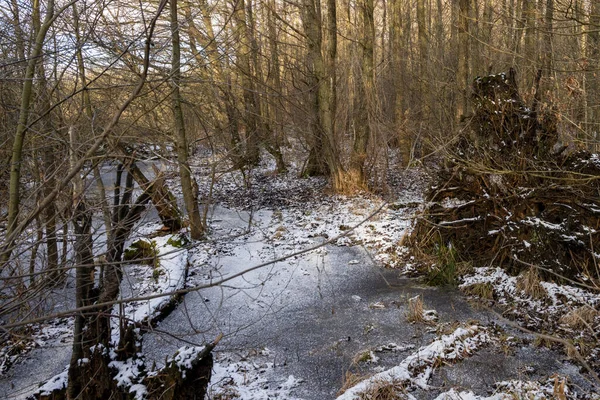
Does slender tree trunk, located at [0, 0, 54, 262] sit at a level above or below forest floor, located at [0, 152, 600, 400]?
above

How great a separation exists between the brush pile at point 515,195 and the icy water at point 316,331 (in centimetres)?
117

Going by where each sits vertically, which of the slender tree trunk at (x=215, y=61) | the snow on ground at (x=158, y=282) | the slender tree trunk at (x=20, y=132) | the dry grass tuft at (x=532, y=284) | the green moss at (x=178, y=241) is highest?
the slender tree trunk at (x=215, y=61)

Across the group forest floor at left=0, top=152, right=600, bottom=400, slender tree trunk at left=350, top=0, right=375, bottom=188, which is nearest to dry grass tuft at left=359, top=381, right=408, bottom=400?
forest floor at left=0, top=152, right=600, bottom=400

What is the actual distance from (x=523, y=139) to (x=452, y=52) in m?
10.4

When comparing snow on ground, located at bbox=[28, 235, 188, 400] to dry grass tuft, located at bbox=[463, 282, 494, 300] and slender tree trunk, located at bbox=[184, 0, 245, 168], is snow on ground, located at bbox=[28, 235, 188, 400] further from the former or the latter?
dry grass tuft, located at bbox=[463, 282, 494, 300]

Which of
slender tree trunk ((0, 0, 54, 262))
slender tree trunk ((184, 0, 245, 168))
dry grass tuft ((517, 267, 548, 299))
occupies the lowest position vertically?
dry grass tuft ((517, 267, 548, 299))

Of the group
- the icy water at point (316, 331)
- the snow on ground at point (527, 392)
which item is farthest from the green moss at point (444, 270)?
the snow on ground at point (527, 392)

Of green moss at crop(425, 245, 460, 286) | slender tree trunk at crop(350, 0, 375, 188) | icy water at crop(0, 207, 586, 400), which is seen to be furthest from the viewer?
slender tree trunk at crop(350, 0, 375, 188)

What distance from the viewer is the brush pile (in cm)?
657

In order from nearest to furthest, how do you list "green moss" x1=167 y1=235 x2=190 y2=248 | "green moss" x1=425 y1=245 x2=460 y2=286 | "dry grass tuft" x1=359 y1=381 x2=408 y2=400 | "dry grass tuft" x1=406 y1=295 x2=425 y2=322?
"dry grass tuft" x1=359 y1=381 x2=408 y2=400 < "dry grass tuft" x1=406 y1=295 x2=425 y2=322 < "green moss" x1=425 y1=245 x2=460 y2=286 < "green moss" x1=167 y1=235 x2=190 y2=248

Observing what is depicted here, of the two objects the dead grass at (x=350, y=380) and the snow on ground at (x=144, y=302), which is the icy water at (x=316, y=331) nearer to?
the dead grass at (x=350, y=380)

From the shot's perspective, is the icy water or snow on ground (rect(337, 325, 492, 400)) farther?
the icy water

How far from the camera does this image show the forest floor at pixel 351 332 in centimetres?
443

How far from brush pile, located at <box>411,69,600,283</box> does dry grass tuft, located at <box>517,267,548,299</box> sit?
273 millimetres
